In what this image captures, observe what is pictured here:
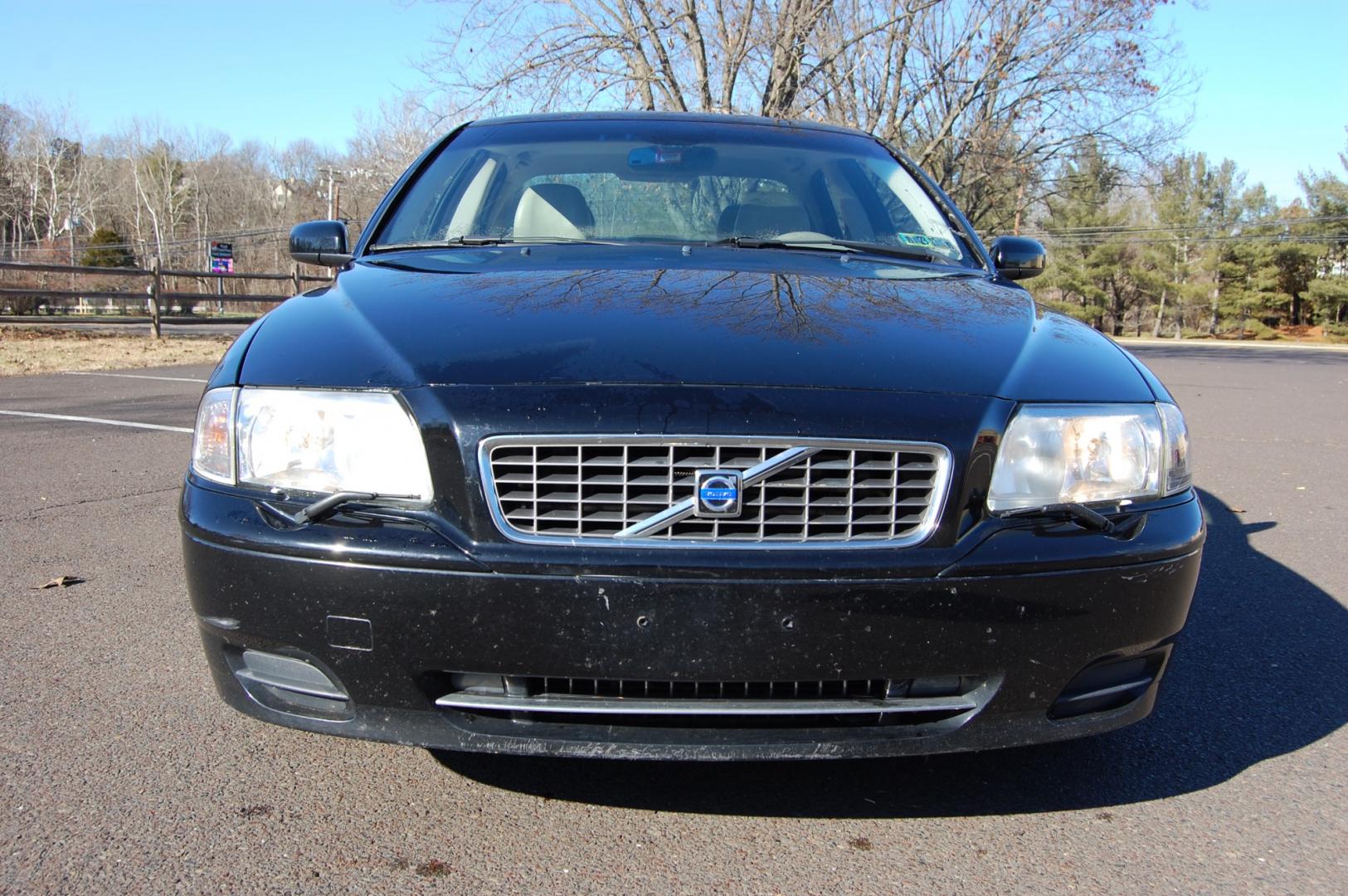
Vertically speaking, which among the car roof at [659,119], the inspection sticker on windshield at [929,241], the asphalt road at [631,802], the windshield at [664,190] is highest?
the car roof at [659,119]

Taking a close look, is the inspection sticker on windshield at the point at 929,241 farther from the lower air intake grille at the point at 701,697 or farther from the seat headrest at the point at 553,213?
the lower air intake grille at the point at 701,697

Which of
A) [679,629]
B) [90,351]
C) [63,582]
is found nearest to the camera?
[679,629]

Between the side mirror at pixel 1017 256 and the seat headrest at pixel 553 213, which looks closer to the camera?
the seat headrest at pixel 553 213

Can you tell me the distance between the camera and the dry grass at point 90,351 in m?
13.3

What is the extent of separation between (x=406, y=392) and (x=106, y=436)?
20.0 feet

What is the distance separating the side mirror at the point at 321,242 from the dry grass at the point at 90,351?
10.7 meters

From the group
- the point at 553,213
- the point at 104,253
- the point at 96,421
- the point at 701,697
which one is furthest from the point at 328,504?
the point at 104,253

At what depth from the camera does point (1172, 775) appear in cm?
238

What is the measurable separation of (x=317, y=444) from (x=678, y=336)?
2.36ft

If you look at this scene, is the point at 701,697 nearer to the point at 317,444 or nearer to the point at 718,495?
the point at 718,495

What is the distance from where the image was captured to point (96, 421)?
7.94 metres

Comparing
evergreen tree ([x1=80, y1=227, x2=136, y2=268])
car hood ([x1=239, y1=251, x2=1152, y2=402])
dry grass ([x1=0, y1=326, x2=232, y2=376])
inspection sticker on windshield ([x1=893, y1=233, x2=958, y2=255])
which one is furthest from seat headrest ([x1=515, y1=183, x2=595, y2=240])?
evergreen tree ([x1=80, y1=227, x2=136, y2=268])

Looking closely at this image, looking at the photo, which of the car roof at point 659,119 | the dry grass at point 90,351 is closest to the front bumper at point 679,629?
the car roof at point 659,119

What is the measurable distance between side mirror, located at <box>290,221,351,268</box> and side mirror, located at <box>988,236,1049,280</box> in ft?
6.67
